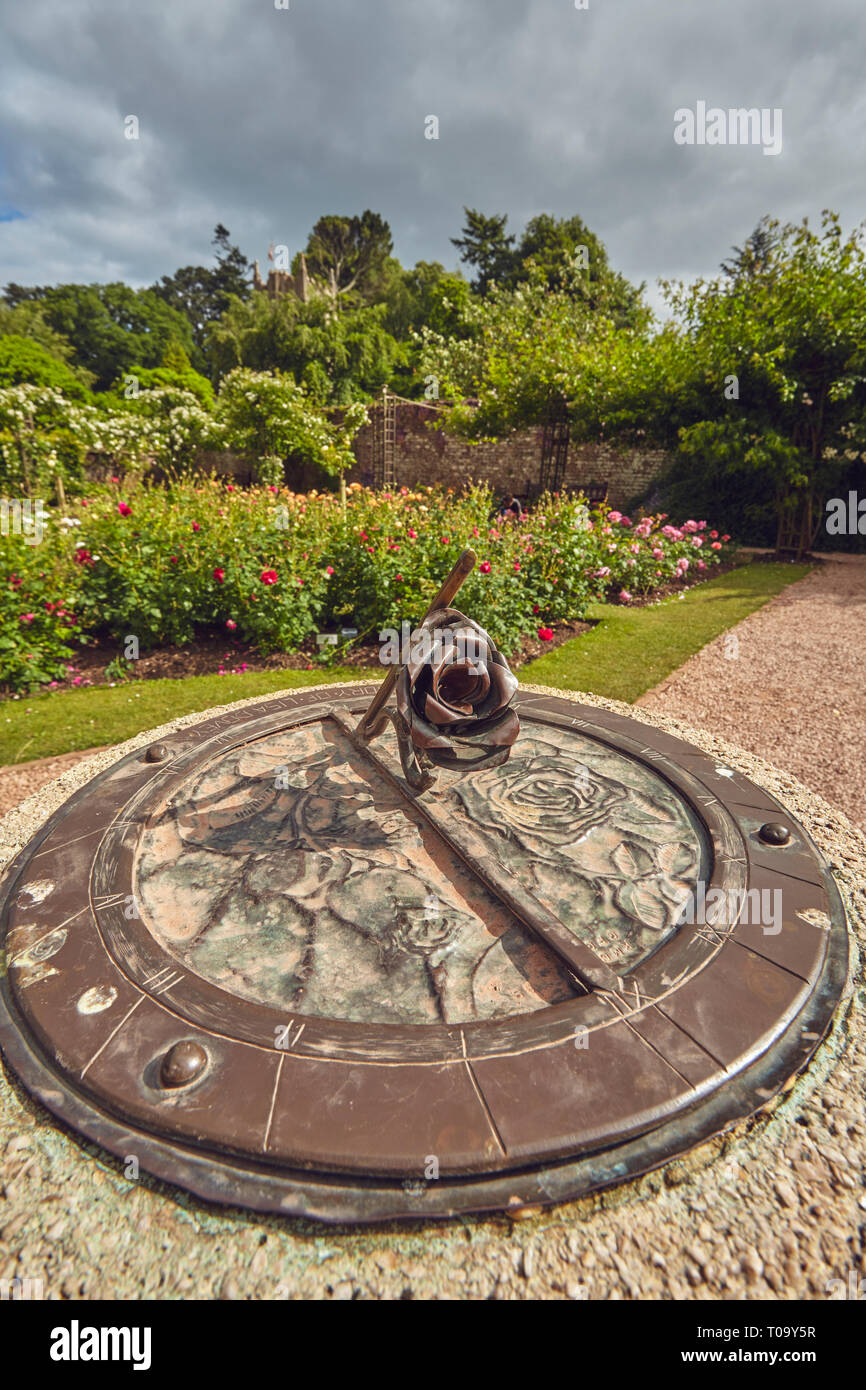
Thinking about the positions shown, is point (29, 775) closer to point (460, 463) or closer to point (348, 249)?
point (460, 463)

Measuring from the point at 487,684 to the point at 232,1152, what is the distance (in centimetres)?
165

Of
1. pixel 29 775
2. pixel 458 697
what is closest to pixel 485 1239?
pixel 458 697

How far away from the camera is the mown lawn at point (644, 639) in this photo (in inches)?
232

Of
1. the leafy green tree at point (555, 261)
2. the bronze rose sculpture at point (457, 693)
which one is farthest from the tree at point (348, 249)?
the bronze rose sculpture at point (457, 693)

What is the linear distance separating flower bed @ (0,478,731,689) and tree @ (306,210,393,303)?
4594 cm

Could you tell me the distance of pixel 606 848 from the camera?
2.72 m

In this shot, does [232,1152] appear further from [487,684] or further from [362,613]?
[362,613]

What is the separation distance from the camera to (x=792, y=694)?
566 cm

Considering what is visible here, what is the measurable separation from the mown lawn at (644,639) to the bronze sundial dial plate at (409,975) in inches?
102

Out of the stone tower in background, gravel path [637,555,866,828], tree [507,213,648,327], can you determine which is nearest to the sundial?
gravel path [637,555,866,828]

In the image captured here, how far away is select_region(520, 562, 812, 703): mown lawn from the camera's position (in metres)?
5.88

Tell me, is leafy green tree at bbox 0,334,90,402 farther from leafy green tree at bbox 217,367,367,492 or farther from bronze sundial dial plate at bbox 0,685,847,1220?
bronze sundial dial plate at bbox 0,685,847,1220

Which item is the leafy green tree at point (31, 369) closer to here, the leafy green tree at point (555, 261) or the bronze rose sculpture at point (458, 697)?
the leafy green tree at point (555, 261)
